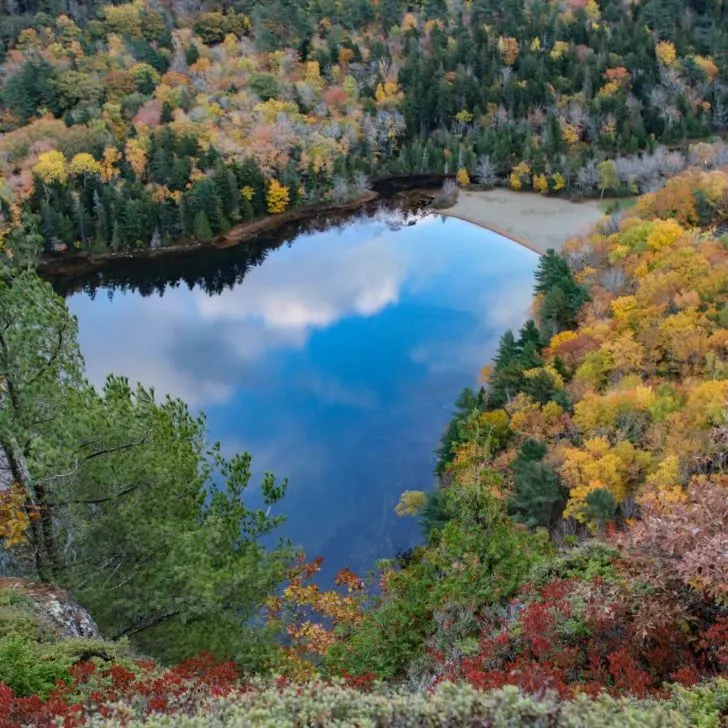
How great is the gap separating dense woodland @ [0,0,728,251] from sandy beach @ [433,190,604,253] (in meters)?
1.92

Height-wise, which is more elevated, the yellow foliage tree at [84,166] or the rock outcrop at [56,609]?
the yellow foliage tree at [84,166]

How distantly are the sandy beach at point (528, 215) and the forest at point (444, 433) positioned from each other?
2.38 meters

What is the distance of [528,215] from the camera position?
220 ft

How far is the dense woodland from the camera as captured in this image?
65062 millimetres

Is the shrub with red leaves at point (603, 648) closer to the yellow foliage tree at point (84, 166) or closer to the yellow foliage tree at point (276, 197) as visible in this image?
the yellow foliage tree at point (276, 197)

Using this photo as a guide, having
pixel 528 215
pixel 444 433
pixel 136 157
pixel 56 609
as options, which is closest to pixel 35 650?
pixel 56 609

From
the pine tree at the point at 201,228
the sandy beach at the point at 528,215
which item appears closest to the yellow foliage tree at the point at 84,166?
the pine tree at the point at 201,228

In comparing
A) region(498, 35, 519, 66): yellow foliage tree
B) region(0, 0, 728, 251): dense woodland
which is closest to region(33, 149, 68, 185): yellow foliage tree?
region(0, 0, 728, 251): dense woodland

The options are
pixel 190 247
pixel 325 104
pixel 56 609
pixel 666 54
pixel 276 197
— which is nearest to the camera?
pixel 56 609

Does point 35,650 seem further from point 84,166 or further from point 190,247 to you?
point 84,166

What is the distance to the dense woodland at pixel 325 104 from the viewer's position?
65062 millimetres

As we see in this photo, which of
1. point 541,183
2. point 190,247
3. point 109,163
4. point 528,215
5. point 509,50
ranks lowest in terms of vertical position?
point 190,247

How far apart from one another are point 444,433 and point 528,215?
3851cm

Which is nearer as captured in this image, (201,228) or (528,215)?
(201,228)
